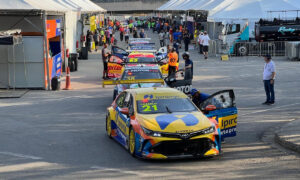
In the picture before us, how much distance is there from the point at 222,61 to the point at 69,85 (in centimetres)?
1509

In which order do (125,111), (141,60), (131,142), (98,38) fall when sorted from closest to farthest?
(131,142), (125,111), (141,60), (98,38)

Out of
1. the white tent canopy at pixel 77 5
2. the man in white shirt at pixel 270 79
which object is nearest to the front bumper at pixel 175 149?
the man in white shirt at pixel 270 79

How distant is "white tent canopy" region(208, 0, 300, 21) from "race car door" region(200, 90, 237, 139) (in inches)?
1155

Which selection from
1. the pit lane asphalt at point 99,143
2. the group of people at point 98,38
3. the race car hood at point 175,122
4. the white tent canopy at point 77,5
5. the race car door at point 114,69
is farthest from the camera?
the group of people at point 98,38

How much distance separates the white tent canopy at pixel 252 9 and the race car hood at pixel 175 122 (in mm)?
30735

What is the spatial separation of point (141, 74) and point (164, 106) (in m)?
7.40

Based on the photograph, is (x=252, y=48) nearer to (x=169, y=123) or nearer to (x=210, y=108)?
(x=210, y=108)

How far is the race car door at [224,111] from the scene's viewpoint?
13.2m

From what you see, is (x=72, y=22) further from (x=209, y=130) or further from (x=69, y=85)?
(x=209, y=130)

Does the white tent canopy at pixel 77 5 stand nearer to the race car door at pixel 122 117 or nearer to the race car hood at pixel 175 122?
the race car door at pixel 122 117

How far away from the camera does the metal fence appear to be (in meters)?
40.7

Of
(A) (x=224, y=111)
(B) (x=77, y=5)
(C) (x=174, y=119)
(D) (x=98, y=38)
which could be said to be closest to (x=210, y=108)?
(A) (x=224, y=111)

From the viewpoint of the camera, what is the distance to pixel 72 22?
41719 millimetres

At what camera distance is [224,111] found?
13336 millimetres
